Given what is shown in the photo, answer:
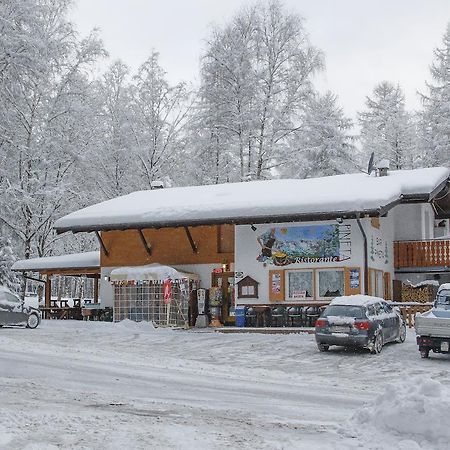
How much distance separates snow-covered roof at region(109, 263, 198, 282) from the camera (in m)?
27.9

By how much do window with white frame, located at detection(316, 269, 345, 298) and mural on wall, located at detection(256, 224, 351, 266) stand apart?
1.51ft

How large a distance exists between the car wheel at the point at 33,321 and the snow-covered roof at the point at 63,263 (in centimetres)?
551

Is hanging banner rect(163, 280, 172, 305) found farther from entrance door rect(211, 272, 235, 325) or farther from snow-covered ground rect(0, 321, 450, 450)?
snow-covered ground rect(0, 321, 450, 450)

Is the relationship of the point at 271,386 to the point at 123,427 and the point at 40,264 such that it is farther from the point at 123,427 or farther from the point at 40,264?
the point at 40,264

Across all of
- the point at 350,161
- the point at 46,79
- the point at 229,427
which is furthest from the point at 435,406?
the point at 350,161

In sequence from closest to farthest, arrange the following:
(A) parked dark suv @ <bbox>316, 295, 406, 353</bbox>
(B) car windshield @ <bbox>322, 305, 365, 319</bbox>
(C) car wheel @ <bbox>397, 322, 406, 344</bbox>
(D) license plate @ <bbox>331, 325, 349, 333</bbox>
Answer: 1. (A) parked dark suv @ <bbox>316, 295, 406, 353</bbox>
2. (D) license plate @ <bbox>331, 325, 349, 333</bbox>
3. (B) car windshield @ <bbox>322, 305, 365, 319</bbox>
4. (C) car wheel @ <bbox>397, 322, 406, 344</bbox>

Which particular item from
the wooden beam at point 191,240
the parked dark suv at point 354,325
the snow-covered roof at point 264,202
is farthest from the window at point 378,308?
the wooden beam at point 191,240

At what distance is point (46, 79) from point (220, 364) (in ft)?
75.1

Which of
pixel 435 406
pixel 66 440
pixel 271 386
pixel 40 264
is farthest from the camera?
pixel 40 264

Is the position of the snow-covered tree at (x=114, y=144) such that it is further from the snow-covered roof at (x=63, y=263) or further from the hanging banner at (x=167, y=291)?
the hanging banner at (x=167, y=291)

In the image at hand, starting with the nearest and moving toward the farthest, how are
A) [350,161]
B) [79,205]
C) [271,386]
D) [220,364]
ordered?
1. [271,386]
2. [220,364]
3. [79,205]
4. [350,161]

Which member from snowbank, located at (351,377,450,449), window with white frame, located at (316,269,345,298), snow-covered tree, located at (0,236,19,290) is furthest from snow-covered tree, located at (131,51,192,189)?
snowbank, located at (351,377,450,449)

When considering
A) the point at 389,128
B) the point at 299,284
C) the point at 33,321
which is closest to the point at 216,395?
the point at 299,284

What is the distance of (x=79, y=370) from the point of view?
15.2 m
